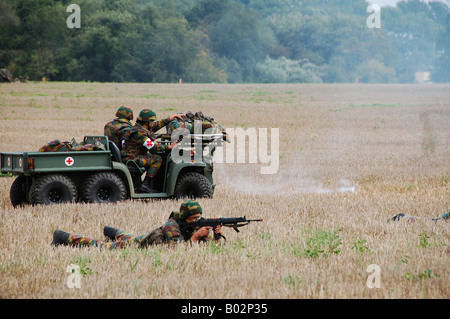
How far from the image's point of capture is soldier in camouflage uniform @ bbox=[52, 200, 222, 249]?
775cm

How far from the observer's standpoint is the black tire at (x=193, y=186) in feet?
38.3

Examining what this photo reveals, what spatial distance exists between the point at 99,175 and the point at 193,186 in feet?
5.40

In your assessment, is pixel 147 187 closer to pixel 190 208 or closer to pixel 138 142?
pixel 138 142

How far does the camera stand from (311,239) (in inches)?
318

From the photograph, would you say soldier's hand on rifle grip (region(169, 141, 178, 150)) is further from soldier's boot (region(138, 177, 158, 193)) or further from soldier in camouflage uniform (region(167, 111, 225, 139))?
soldier's boot (region(138, 177, 158, 193))

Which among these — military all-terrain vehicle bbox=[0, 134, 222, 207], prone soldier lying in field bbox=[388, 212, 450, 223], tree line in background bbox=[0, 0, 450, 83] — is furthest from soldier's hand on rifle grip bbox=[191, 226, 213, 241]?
tree line in background bbox=[0, 0, 450, 83]

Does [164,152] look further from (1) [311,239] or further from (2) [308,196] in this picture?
(1) [311,239]

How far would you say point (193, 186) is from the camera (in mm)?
11773

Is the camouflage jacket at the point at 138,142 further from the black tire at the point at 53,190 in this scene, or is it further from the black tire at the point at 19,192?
the black tire at the point at 19,192
